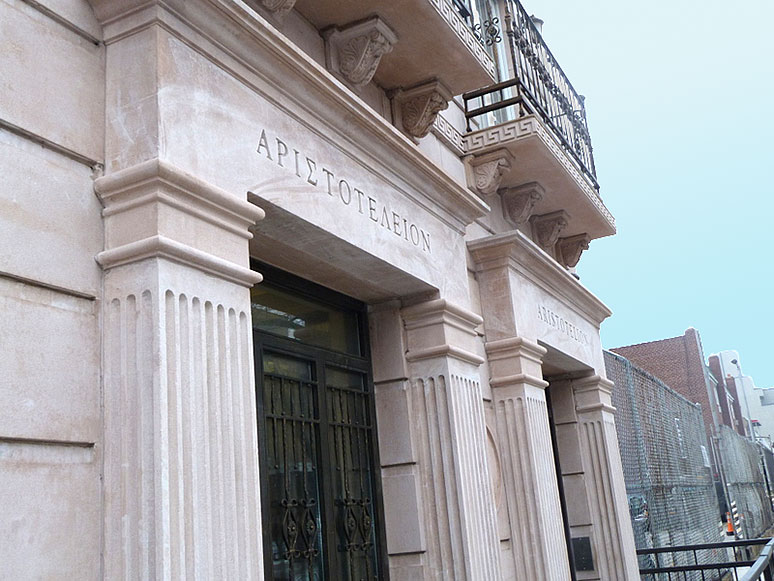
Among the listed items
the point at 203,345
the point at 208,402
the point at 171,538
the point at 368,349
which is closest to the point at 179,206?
the point at 203,345

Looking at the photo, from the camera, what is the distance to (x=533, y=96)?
7801 mm

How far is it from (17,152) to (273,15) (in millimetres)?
2087

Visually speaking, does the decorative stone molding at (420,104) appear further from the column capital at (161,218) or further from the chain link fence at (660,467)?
the chain link fence at (660,467)

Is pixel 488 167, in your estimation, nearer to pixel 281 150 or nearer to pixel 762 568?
pixel 281 150

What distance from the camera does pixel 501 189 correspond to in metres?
7.97

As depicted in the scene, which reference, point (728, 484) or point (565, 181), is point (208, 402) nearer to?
point (565, 181)

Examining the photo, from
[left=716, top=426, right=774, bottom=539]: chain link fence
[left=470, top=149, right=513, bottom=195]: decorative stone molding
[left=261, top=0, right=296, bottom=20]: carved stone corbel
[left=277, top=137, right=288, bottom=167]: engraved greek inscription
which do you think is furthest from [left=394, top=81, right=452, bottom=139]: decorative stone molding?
[left=716, top=426, right=774, bottom=539]: chain link fence

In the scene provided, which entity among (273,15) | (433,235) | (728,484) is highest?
(273,15)

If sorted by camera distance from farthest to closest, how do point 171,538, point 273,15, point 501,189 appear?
point 501,189 < point 273,15 < point 171,538

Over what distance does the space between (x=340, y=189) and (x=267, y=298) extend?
32.1 inches

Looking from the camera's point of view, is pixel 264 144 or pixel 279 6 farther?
pixel 279 6

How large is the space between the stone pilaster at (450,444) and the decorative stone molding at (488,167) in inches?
77.9

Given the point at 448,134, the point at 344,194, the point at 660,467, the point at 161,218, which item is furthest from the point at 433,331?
the point at 660,467

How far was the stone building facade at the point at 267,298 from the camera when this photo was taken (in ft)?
9.39
